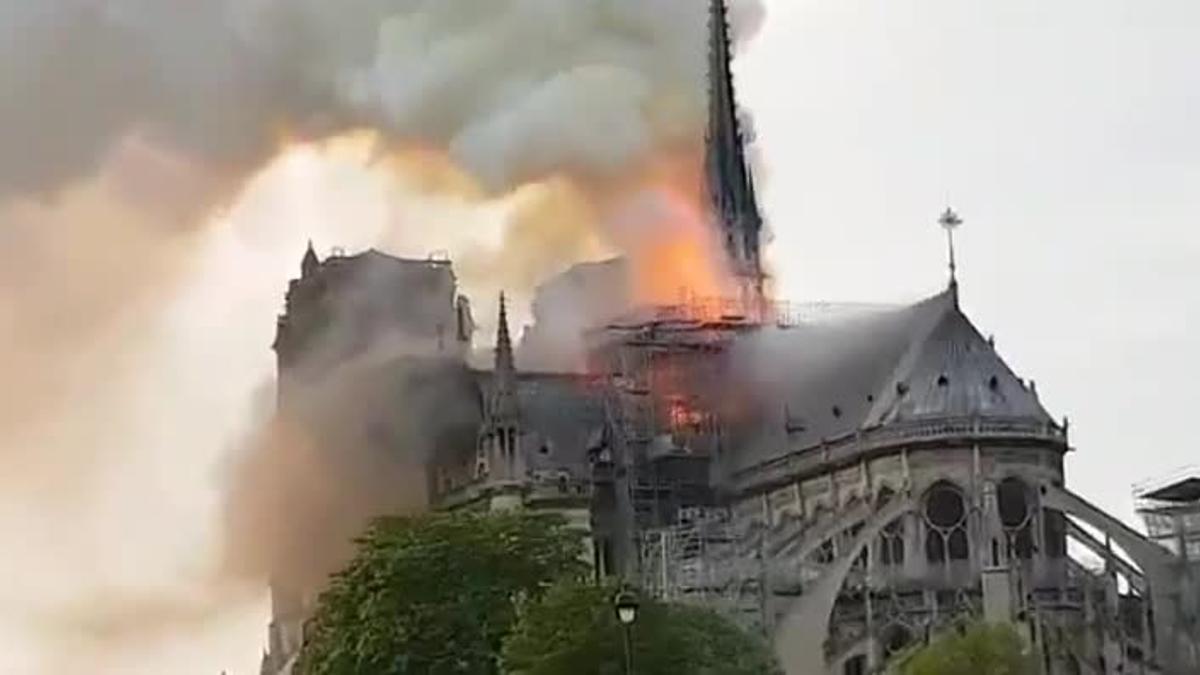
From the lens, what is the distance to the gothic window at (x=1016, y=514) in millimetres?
129250

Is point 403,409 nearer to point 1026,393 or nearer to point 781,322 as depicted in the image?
point 781,322

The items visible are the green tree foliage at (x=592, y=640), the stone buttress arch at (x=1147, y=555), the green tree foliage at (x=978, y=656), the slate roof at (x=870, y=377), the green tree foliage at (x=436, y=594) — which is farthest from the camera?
the slate roof at (x=870, y=377)

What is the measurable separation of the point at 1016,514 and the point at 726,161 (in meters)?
59.2

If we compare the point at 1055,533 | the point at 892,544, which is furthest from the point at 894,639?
the point at 1055,533

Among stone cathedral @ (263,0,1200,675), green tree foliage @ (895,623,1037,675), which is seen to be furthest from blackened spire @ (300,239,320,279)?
green tree foliage @ (895,623,1037,675)

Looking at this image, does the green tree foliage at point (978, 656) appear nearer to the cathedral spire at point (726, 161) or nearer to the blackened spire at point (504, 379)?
the blackened spire at point (504, 379)

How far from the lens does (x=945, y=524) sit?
427 ft

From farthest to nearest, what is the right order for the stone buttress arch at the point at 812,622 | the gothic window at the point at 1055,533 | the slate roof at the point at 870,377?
the slate roof at the point at 870,377
the gothic window at the point at 1055,533
the stone buttress arch at the point at 812,622

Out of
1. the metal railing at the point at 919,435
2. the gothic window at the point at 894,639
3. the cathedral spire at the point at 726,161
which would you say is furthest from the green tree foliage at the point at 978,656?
the cathedral spire at the point at 726,161

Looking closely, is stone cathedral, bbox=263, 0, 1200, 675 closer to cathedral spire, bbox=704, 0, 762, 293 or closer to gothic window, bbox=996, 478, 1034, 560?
gothic window, bbox=996, 478, 1034, 560

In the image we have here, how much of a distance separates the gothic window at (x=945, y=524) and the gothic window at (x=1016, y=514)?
1.80 meters

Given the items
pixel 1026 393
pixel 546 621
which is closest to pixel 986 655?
pixel 546 621

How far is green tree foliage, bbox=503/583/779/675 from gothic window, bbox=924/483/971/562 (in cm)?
4023

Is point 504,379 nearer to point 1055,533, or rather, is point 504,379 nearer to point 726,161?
point 1055,533
